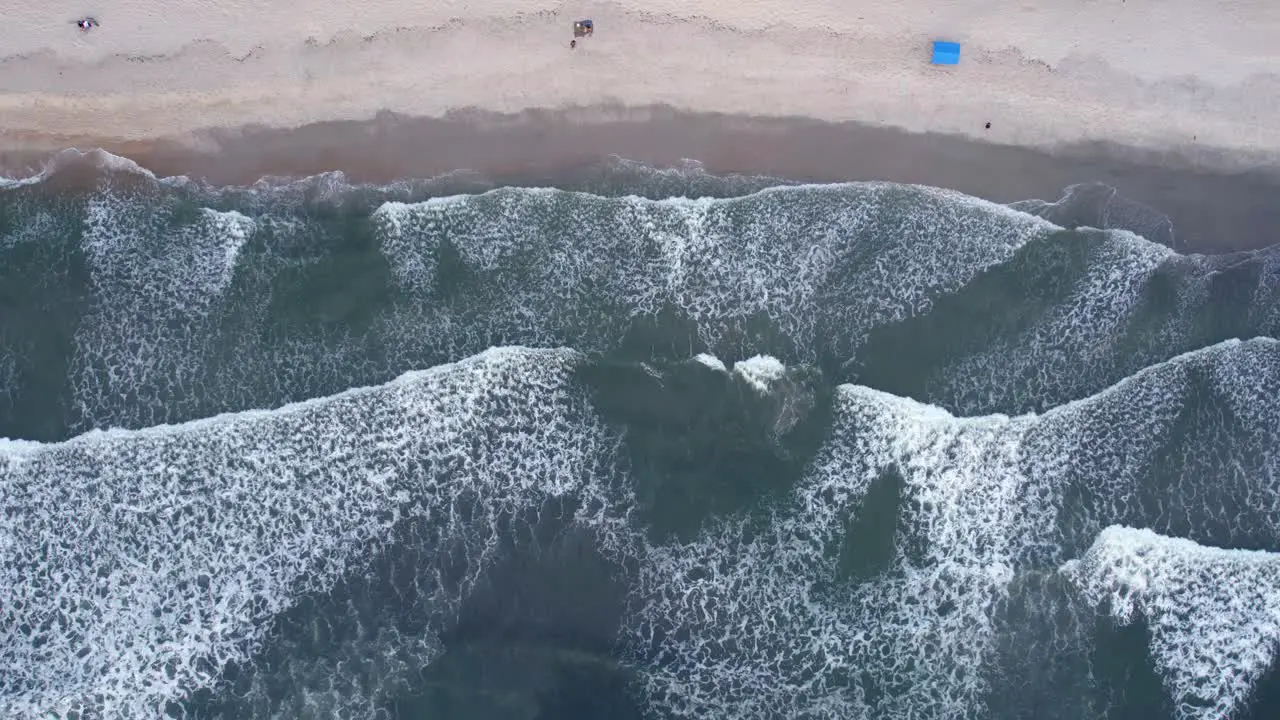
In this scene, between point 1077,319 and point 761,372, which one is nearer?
point 761,372

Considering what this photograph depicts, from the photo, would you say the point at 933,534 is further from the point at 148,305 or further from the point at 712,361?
the point at 148,305

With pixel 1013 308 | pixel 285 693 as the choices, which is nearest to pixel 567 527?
pixel 285 693

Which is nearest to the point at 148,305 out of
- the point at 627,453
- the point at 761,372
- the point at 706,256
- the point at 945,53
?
the point at 627,453

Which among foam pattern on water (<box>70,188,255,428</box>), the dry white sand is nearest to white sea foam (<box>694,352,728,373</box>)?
the dry white sand

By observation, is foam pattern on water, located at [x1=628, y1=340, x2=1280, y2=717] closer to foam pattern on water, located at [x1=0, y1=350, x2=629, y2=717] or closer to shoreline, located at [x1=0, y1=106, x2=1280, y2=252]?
foam pattern on water, located at [x1=0, y1=350, x2=629, y2=717]

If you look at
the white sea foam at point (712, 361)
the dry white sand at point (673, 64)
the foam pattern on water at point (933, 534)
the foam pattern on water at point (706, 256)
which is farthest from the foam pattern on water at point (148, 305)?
the foam pattern on water at point (933, 534)

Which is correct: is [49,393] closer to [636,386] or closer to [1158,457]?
[636,386]
